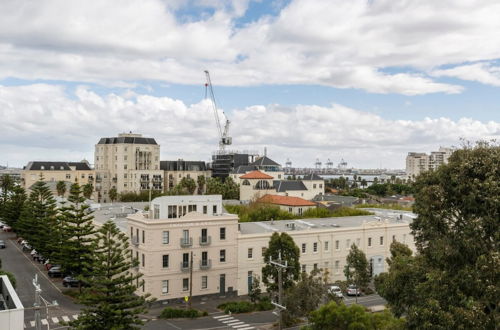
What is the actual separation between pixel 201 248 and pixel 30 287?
62.4ft

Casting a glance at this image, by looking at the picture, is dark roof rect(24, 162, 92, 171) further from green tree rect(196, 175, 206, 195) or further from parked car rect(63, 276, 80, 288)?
parked car rect(63, 276, 80, 288)

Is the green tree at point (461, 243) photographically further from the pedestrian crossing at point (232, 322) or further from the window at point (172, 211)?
the window at point (172, 211)

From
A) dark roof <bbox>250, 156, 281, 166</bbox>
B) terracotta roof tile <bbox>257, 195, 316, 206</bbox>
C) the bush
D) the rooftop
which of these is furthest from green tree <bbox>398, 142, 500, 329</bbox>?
dark roof <bbox>250, 156, 281, 166</bbox>

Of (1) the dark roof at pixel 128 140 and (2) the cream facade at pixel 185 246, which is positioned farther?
(1) the dark roof at pixel 128 140

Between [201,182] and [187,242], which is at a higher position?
[201,182]

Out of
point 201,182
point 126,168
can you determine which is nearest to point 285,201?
point 201,182

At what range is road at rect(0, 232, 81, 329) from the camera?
43650mm

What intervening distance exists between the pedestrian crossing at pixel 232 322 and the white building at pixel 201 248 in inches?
167

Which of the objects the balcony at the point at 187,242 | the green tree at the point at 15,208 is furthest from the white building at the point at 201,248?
the green tree at the point at 15,208

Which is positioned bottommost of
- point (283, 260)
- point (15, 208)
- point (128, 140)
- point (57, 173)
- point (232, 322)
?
point (232, 322)

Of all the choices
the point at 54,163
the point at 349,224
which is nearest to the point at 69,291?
the point at 349,224

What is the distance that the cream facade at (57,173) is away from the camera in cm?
13425

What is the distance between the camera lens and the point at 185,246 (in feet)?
158

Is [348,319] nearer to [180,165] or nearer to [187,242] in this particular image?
[187,242]
